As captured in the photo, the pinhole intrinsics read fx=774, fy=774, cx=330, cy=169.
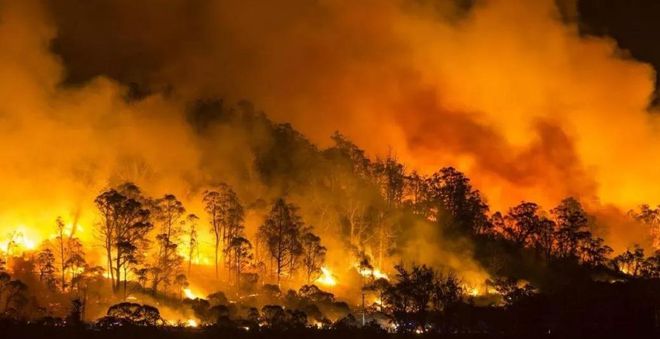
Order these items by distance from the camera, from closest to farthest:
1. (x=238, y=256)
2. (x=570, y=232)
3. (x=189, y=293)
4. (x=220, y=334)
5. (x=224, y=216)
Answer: (x=220, y=334)
(x=189, y=293)
(x=238, y=256)
(x=224, y=216)
(x=570, y=232)

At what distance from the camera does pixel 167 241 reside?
4772cm

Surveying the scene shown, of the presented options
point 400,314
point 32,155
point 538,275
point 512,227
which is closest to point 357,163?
point 512,227

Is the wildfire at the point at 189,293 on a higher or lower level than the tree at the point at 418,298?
higher

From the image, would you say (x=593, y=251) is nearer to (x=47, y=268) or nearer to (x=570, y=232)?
(x=570, y=232)

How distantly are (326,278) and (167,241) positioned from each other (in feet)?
39.3

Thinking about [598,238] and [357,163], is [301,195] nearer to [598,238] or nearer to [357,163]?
[357,163]

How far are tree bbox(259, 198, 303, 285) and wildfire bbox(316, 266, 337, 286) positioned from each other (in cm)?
217

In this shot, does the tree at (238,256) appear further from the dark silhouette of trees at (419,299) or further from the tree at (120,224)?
the dark silhouette of trees at (419,299)

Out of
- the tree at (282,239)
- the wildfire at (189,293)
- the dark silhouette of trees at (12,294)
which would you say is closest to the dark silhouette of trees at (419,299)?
the wildfire at (189,293)

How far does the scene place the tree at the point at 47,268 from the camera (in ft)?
144

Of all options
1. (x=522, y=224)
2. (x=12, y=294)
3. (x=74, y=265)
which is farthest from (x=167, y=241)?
(x=522, y=224)

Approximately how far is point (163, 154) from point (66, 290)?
2370 centimetres

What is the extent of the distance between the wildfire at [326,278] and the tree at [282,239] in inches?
85.4

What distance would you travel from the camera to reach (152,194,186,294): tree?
45.5 metres
